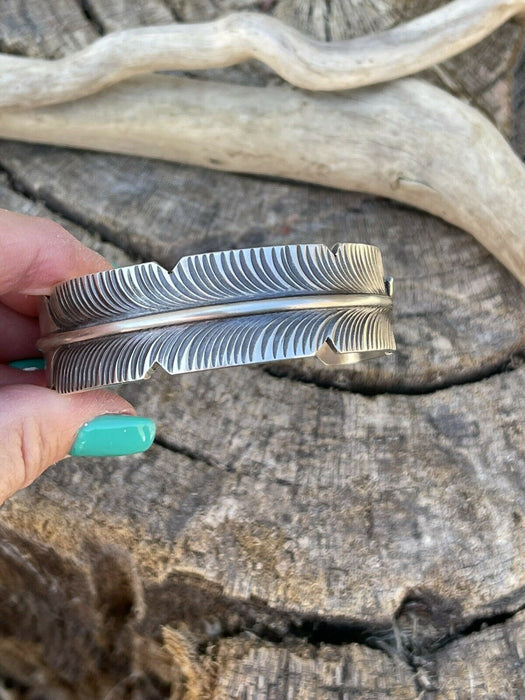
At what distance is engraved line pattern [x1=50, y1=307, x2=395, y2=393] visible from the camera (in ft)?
2.97

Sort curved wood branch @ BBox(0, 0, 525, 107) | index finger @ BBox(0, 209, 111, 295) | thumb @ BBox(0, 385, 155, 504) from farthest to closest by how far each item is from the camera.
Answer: curved wood branch @ BBox(0, 0, 525, 107), index finger @ BBox(0, 209, 111, 295), thumb @ BBox(0, 385, 155, 504)

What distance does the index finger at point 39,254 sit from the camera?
103cm

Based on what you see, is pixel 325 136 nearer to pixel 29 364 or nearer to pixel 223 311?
pixel 223 311

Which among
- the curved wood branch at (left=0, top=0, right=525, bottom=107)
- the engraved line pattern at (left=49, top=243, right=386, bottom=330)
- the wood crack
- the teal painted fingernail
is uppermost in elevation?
the curved wood branch at (left=0, top=0, right=525, bottom=107)

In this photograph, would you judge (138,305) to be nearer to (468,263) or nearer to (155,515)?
(155,515)

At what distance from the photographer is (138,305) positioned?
94 centimetres

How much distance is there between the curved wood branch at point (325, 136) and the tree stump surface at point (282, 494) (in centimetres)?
4

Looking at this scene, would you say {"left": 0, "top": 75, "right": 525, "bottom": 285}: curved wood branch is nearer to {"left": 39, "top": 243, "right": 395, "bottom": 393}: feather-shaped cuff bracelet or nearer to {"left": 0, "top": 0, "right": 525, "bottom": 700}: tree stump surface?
{"left": 0, "top": 0, "right": 525, "bottom": 700}: tree stump surface

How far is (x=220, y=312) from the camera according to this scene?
0.93 m

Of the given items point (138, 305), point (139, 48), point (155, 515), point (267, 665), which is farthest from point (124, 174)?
point (267, 665)

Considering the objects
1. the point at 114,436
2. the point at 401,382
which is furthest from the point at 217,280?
the point at 401,382

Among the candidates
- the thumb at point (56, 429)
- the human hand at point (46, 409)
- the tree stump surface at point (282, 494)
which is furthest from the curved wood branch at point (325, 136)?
the thumb at point (56, 429)

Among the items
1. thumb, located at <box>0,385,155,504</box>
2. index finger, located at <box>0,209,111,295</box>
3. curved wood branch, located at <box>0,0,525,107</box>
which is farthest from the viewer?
curved wood branch, located at <box>0,0,525,107</box>

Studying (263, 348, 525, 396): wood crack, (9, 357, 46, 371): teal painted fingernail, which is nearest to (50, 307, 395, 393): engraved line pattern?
(263, 348, 525, 396): wood crack
